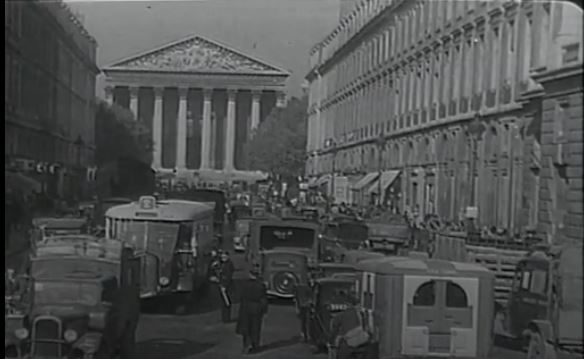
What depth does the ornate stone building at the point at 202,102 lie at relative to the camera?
322 cm

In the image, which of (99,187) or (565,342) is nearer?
(565,342)

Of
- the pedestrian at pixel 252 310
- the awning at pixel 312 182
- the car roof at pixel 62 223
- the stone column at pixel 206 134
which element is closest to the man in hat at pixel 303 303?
the pedestrian at pixel 252 310

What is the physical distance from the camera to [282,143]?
11.1 ft

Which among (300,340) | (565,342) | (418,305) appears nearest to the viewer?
(565,342)

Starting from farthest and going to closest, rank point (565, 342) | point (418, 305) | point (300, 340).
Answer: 1. point (300, 340)
2. point (418, 305)
3. point (565, 342)

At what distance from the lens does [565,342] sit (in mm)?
2924

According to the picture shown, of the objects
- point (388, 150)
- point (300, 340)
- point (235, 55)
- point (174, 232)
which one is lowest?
point (300, 340)

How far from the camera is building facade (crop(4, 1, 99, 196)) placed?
3.26 meters

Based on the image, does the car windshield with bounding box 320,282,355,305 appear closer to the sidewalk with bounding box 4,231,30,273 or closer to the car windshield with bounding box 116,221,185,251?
the car windshield with bounding box 116,221,185,251

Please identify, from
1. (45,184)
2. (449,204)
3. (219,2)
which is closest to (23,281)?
(45,184)

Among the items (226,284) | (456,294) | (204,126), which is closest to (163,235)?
(226,284)

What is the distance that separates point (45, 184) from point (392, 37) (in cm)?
139

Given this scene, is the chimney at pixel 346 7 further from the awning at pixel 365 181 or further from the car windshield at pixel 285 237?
the car windshield at pixel 285 237

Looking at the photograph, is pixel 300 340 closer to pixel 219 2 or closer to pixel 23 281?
pixel 23 281
